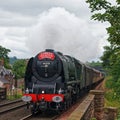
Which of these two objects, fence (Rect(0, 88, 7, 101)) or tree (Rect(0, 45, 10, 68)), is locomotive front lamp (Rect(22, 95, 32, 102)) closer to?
fence (Rect(0, 88, 7, 101))

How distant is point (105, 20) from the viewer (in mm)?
19297

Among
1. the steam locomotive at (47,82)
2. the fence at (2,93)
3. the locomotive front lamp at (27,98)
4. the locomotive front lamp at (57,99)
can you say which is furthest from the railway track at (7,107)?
the fence at (2,93)

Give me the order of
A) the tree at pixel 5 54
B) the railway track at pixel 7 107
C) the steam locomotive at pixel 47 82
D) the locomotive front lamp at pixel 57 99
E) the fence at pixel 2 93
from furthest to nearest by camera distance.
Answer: the tree at pixel 5 54
the fence at pixel 2 93
the railway track at pixel 7 107
the steam locomotive at pixel 47 82
the locomotive front lamp at pixel 57 99

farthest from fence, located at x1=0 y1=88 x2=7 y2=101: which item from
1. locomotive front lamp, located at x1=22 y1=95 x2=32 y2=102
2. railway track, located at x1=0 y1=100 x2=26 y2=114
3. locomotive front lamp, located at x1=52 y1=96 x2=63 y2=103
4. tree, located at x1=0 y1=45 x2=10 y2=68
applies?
tree, located at x1=0 y1=45 x2=10 y2=68

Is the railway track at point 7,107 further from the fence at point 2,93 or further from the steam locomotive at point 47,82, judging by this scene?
the fence at point 2,93

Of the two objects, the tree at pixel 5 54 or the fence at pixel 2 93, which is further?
the tree at pixel 5 54

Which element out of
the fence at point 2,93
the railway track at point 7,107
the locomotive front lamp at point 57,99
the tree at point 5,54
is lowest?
the railway track at point 7,107

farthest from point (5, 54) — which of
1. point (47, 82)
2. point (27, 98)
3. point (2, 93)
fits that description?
point (27, 98)

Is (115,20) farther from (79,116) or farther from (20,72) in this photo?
(20,72)

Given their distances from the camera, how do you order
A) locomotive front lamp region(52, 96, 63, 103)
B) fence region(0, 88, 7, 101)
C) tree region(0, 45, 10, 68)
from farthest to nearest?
tree region(0, 45, 10, 68) < fence region(0, 88, 7, 101) < locomotive front lamp region(52, 96, 63, 103)

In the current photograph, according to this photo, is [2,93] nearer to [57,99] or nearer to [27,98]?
[27,98]

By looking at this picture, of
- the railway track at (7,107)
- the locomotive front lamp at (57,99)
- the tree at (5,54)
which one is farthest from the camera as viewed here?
the tree at (5,54)

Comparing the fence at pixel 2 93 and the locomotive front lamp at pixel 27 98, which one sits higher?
the fence at pixel 2 93

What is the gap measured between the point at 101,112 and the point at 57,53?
4.46 meters
